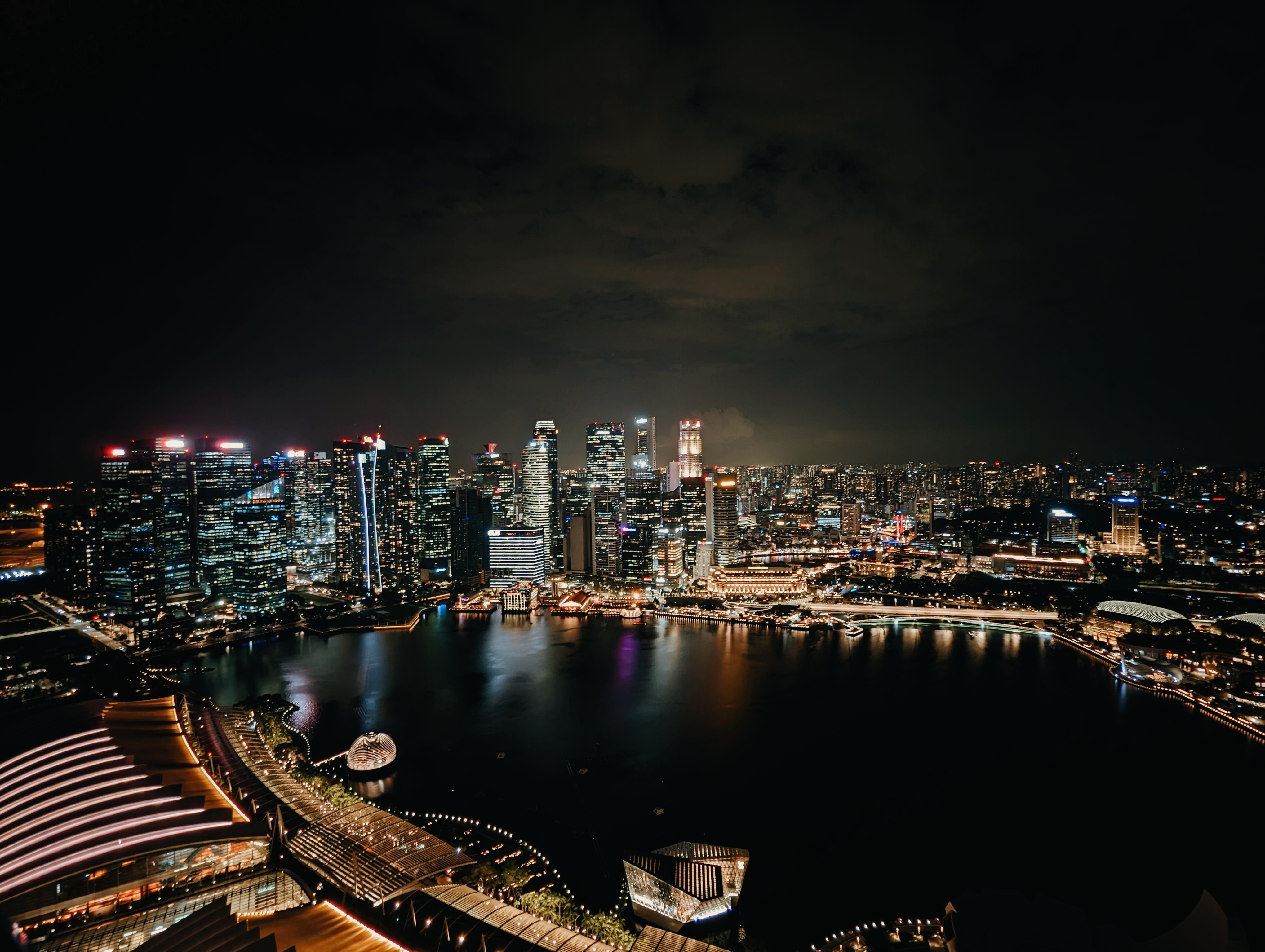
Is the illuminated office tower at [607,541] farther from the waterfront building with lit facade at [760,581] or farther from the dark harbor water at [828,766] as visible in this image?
the dark harbor water at [828,766]

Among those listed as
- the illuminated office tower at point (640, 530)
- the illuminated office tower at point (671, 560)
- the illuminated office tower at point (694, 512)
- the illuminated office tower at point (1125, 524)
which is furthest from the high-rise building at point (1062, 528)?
the illuminated office tower at point (640, 530)

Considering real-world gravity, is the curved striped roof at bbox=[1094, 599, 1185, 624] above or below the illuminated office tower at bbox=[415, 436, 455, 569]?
below

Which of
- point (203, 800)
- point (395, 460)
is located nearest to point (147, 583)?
point (395, 460)

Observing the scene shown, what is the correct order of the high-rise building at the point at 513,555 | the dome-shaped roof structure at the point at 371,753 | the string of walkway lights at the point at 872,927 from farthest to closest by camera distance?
1. the high-rise building at the point at 513,555
2. the dome-shaped roof structure at the point at 371,753
3. the string of walkway lights at the point at 872,927

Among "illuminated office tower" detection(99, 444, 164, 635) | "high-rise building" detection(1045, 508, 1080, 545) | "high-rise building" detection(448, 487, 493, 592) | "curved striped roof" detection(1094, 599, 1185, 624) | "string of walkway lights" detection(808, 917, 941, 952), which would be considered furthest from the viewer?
"high-rise building" detection(1045, 508, 1080, 545)

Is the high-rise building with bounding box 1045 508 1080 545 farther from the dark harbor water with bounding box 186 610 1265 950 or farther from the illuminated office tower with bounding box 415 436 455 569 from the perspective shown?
the illuminated office tower with bounding box 415 436 455 569

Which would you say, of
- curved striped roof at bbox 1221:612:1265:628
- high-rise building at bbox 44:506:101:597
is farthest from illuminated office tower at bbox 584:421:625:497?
curved striped roof at bbox 1221:612:1265:628

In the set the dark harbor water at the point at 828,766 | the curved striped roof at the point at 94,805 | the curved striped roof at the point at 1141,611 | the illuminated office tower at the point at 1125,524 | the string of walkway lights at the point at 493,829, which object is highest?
the illuminated office tower at the point at 1125,524
